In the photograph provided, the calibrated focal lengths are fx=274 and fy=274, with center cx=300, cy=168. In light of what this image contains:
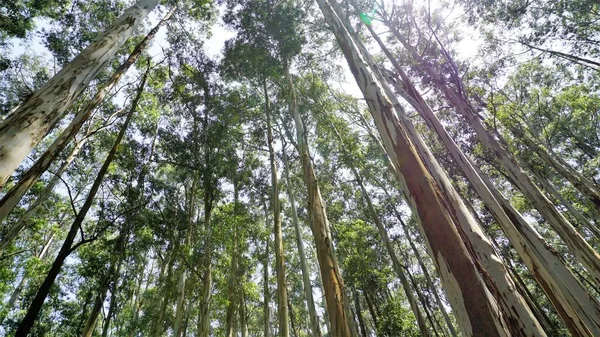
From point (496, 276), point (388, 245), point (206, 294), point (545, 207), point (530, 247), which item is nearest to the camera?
point (496, 276)

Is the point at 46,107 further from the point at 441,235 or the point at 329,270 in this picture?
the point at 329,270

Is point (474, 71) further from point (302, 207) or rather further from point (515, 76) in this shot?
point (302, 207)

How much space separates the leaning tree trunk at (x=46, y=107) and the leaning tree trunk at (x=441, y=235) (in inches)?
98.1

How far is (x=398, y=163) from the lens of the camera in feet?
5.81

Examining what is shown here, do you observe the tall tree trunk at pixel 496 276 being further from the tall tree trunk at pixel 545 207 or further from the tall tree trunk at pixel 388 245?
the tall tree trunk at pixel 388 245

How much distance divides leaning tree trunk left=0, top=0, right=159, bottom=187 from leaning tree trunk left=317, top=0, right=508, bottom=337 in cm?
249

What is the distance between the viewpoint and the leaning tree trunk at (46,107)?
6.02ft

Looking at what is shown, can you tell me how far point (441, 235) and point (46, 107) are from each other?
3.01 metres

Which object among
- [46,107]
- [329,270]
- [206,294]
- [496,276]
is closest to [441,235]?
[496,276]

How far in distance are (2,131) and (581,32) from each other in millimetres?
14472

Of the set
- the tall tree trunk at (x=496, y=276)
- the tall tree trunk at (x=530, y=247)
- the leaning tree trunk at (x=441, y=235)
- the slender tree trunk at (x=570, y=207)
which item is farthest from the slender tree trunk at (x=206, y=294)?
the slender tree trunk at (x=570, y=207)

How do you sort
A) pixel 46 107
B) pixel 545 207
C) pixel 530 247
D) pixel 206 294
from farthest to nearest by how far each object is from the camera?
pixel 206 294
pixel 545 207
pixel 530 247
pixel 46 107

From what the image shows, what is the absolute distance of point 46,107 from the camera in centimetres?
223

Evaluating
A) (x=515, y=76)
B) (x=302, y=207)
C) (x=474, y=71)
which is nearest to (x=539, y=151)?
(x=474, y=71)
